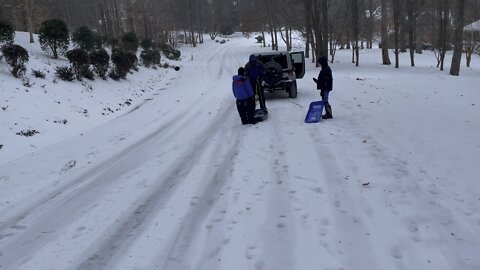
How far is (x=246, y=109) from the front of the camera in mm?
11547

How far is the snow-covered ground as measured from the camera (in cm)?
459

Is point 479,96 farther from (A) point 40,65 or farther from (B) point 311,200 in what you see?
(A) point 40,65

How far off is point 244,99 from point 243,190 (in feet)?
17.6

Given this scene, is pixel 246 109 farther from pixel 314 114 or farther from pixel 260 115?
pixel 314 114

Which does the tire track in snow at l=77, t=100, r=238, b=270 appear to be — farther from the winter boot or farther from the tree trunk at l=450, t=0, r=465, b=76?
the tree trunk at l=450, t=0, r=465, b=76

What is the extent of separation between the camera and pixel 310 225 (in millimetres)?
5105

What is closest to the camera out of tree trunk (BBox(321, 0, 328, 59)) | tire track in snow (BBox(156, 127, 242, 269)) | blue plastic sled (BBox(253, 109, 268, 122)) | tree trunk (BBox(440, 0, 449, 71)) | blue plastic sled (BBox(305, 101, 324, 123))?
tire track in snow (BBox(156, 127, 242, 269))

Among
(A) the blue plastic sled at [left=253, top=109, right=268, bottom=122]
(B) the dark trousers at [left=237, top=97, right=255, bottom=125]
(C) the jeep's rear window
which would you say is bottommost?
(A) the blue plastic sled at [left=253, top=109, right=268, bottom=122]

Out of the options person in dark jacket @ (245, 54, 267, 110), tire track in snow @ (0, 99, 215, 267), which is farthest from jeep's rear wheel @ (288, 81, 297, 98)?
tire track in snow @ (0, 99, 215, 267)

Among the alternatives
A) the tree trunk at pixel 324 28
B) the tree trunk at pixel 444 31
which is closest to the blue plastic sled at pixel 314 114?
the tree trunk at pixel 324 28

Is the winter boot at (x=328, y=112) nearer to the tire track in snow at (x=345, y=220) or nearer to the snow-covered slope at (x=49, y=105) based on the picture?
the tire track in snow at (x=345, y=220)

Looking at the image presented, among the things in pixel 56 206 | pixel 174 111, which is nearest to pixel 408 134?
pixel 56 206

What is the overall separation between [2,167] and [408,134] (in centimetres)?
903

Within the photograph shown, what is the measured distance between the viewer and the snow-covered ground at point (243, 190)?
15.1 ft
